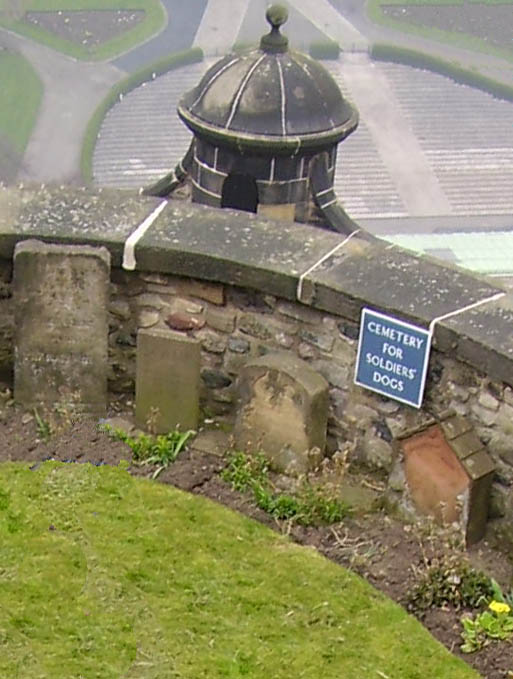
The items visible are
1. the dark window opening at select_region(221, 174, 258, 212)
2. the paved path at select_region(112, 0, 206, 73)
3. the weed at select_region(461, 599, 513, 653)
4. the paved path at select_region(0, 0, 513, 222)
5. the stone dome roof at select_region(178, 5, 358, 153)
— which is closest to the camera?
the weed at select_region(461, 599, 513, 653)

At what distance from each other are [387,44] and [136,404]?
59.8 m

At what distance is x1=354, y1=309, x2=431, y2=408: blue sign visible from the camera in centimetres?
478

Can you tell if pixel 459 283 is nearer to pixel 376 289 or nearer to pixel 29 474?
pixel 376 289

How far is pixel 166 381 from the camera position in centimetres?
523

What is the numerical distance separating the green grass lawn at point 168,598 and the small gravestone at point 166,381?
414mm

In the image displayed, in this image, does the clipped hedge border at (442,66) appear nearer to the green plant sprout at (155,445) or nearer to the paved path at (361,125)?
the paved path at (361,125)

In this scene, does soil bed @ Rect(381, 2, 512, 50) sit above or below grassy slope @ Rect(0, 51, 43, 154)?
above

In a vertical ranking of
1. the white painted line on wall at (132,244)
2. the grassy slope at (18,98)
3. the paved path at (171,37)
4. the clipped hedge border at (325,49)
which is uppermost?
the white painted line on wall at (132,244)

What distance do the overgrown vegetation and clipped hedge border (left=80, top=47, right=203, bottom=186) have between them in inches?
1619

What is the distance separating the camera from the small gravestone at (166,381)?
5.16 metres

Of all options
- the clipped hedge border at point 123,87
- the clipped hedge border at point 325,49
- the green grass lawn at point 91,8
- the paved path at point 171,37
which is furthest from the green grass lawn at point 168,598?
the clipped hedge border at point 325,49

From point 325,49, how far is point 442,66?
5.83 metres

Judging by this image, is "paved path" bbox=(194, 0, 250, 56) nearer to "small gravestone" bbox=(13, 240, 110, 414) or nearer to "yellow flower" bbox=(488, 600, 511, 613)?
"small gravestone" bbox=(13, 240, 110, 414)

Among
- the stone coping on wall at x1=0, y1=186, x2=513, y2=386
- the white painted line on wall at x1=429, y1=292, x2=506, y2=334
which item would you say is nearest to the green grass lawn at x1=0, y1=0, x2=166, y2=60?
the stone coping on wall at x1=0, y1=186, x2=513, y2=386
